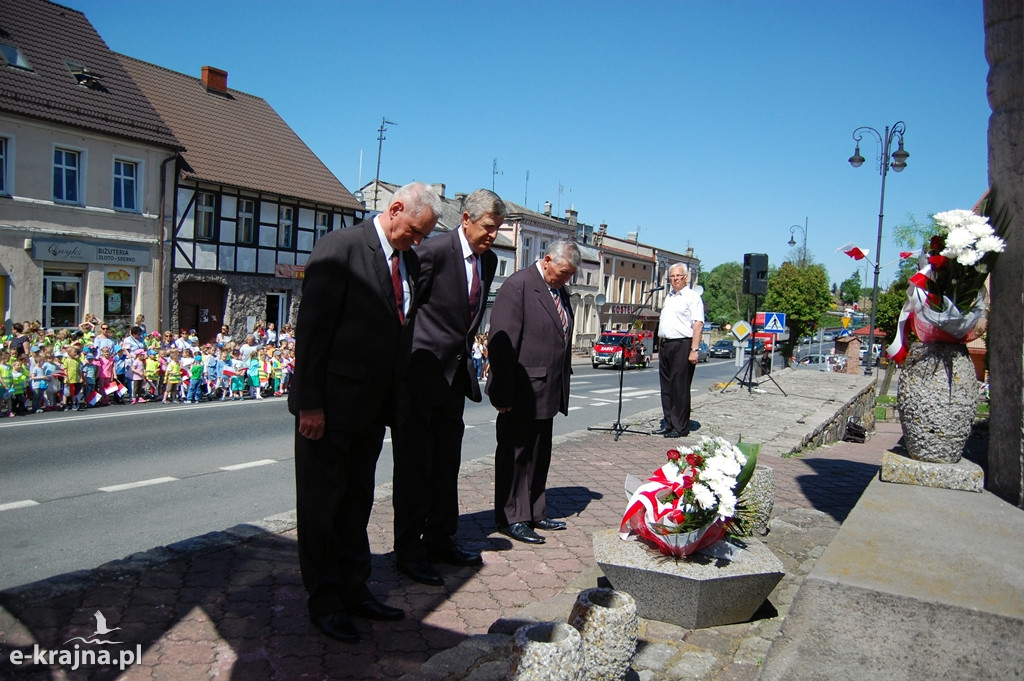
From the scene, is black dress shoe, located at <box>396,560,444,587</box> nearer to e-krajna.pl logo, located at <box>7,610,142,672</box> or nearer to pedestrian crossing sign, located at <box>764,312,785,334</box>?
e-krajna.pl logo, located at <box>7,610,142,672</box>

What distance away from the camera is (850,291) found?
107625 millimetres

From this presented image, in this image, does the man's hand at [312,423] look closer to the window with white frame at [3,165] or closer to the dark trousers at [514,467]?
the dark trousers at [514,467]

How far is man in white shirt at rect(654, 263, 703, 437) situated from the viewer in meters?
9.27

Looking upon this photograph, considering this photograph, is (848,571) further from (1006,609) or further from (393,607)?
(393,607)

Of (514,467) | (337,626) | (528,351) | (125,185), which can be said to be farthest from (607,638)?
(125,185)

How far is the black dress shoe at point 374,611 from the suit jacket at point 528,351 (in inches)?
62.8

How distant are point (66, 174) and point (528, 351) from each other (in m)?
20.4

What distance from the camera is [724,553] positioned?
367 centimetres

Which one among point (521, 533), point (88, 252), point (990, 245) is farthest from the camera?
point (88, 252)

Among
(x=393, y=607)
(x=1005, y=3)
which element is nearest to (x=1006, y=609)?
(x=393, y=607)

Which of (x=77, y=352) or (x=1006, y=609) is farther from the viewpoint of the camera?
(x=77, y=352)

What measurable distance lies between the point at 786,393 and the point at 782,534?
1089 cm

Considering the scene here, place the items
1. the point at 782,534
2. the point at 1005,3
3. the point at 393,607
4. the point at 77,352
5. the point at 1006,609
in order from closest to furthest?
1. the point at 1006,609
2. the point at 393,607
3. the point at 1005,3
4. the point at 782,534
5. the point at 77,352

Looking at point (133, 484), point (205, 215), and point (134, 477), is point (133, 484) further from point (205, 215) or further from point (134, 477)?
point (205, 215)
